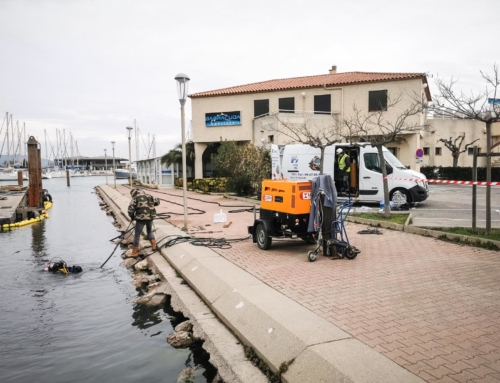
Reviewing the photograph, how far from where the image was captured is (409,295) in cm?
615

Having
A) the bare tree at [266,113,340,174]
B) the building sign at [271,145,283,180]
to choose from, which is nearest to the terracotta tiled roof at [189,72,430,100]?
the bare tree at [266,113,340,174]

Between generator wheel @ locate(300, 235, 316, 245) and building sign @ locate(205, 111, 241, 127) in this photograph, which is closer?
generator wheel @ locate(300, 235, 316, 245)

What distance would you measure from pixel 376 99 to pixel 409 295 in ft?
80.8

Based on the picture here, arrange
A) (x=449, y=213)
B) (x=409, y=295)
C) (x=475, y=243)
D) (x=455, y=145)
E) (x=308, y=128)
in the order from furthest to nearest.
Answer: (x=455, y=145)
(x=308, y=128)
(x=449, y=213)
(x=475, y=243)
(x=409, y=295)

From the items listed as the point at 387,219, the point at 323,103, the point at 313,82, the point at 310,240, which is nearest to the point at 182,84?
the point at 310,240

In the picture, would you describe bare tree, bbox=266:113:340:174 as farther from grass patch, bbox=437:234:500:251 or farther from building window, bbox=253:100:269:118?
grass patch, bbox=437:234:500:251

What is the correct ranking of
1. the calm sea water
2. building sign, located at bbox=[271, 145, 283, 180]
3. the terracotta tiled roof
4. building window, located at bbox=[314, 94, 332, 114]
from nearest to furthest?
the calm sea water
building sign, located at bbox=[271, 145, 283, 180]
the terracotta tiled roof
building window, located at bbox=[314, 94, 332, 114]

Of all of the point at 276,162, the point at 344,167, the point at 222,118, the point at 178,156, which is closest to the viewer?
the point at 344,167

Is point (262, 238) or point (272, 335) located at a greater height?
point (262, 238)

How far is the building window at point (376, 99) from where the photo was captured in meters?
28.4

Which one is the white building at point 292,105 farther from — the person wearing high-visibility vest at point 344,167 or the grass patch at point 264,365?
the grass patch at point 264,365

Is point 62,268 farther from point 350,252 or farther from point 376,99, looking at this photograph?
point 376,99

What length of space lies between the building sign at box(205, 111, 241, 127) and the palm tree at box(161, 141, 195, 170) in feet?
10.1

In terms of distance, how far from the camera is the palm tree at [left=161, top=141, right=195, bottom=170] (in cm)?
3566
